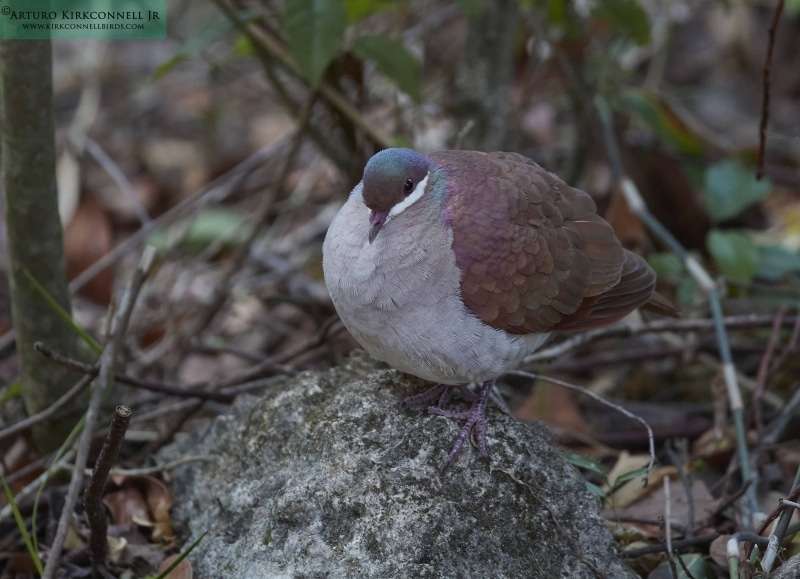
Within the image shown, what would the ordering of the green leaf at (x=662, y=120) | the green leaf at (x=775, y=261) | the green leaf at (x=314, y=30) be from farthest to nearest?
the green leaf at (x=662, y=120), the green leaf at (x=775, y=261), the green leaf at (x=314, y=30)

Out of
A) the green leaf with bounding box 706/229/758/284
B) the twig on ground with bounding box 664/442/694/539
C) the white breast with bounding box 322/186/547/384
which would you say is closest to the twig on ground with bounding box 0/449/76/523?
the white breast with bounding box 322/186/547/384

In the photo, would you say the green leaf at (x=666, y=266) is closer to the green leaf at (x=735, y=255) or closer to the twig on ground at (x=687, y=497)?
the green leaf at (x=735, y=255)

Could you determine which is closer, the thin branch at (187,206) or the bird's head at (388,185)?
the bird's head at (388,185)

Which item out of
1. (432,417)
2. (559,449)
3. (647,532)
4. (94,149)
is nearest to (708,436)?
(647,532)

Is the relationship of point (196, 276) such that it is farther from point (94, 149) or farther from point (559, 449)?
point (559, 449)

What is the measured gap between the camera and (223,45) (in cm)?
812

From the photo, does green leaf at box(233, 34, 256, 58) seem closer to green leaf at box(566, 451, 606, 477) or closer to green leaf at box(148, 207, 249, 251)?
green leaf at box(148, 207, 249, 251)

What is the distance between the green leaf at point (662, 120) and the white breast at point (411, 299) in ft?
8.55

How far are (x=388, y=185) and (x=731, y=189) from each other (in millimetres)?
2828

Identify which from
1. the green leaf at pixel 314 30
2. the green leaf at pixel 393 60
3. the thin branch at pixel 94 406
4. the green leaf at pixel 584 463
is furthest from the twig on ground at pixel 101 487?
the green leaf at pixel 393 60

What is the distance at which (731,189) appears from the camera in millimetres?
4934

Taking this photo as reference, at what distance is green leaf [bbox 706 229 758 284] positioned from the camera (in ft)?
14.2

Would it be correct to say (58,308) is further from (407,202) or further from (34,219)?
(407,202)

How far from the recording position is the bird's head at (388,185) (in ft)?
9.13
